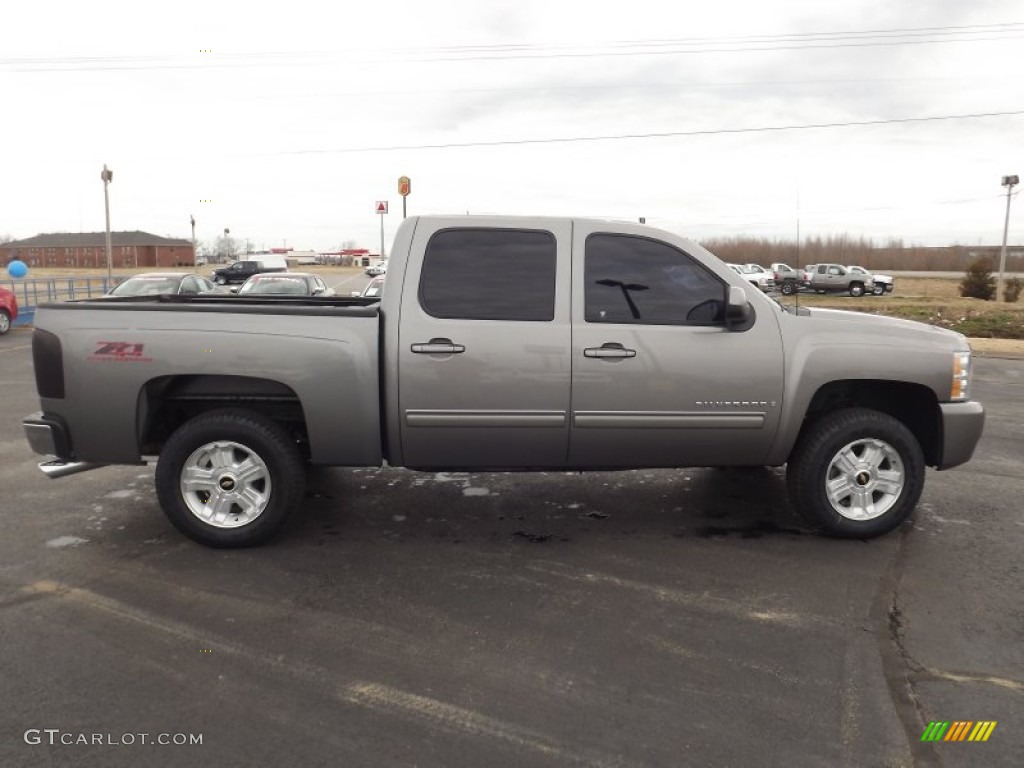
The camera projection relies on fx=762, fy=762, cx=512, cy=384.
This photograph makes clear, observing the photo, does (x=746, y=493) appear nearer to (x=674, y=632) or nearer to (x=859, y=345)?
(x=859, y=345)

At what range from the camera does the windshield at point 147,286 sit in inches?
605

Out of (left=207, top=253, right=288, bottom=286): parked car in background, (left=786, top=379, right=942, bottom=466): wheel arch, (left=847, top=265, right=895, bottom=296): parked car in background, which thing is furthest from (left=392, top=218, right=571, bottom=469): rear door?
(left=207, top=253, right=288, bottom=286): parked car in background

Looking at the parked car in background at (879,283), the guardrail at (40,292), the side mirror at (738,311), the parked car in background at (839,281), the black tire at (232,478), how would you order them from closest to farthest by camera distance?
1. the side mirror at (738,311)
2. the black tire at (232,478)
3. the guardrail at (40,292)
4. the parked car in background at (839,281)
5. the parked car in background at (879,283)

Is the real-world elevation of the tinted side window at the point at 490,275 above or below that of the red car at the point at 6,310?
above

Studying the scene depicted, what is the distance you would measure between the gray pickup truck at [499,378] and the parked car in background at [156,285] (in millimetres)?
11514

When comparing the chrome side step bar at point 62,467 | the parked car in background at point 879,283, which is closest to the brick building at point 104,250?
the parked car in background at point 879,283

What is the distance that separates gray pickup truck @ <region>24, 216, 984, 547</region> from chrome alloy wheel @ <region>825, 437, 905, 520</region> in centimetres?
1

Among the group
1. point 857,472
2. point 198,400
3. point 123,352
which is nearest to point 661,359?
point 857,472

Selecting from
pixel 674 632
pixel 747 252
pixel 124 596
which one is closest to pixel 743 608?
pixel 674 632

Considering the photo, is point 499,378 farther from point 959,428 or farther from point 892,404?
point 959,428

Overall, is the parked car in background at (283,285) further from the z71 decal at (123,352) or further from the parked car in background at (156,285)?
the z71 decal at (123,352)

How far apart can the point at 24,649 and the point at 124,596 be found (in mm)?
587

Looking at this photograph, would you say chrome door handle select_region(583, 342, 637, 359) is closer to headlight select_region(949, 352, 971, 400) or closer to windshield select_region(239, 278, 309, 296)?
headlight select_region(949, 352, 971, 400)

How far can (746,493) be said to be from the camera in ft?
19.0
